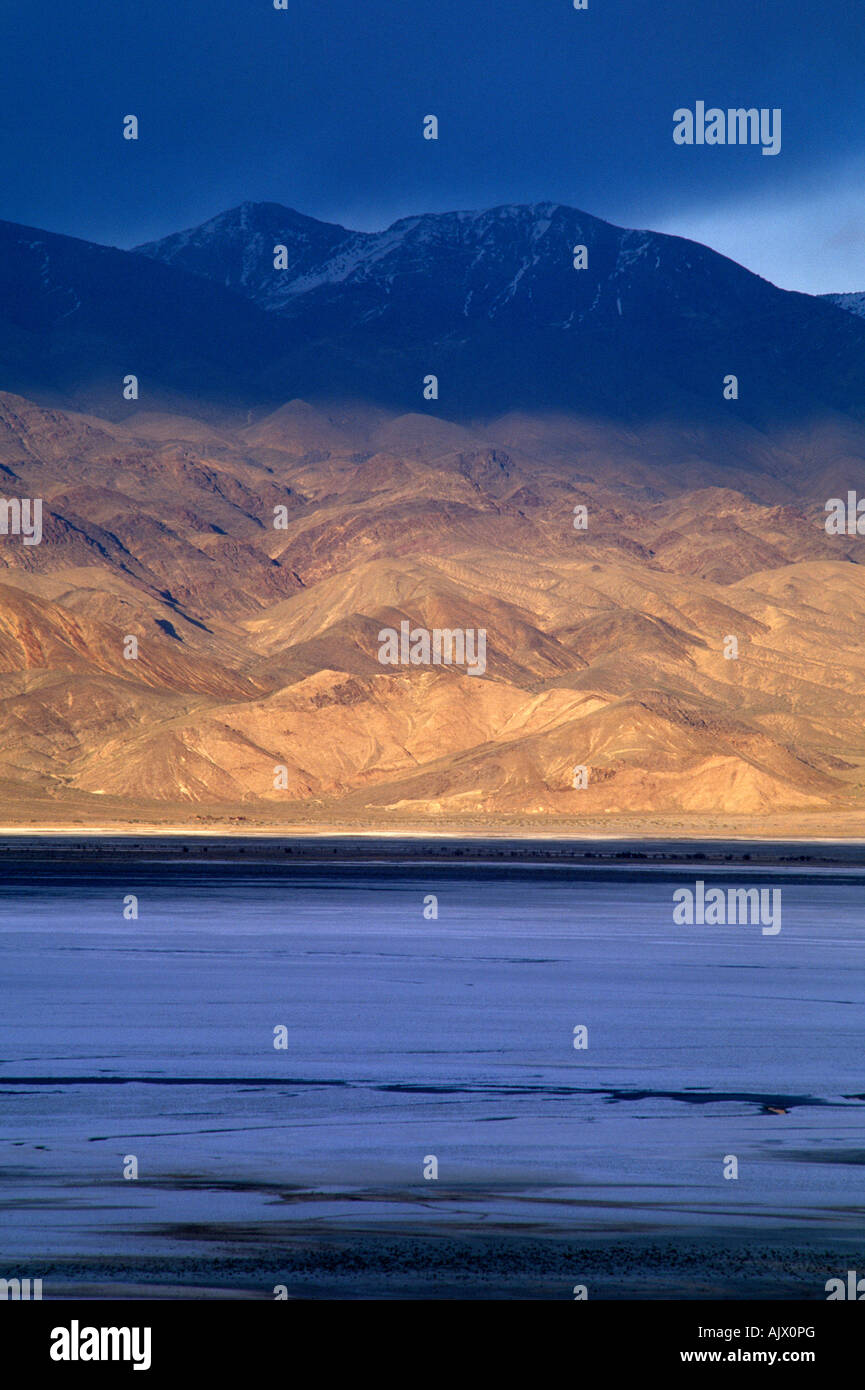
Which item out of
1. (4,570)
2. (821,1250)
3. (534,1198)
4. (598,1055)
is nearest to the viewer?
(821,1250)

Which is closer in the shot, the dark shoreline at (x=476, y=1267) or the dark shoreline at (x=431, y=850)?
the dark shoreline at (x=476, y=1267)

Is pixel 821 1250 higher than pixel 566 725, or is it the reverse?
pixel 566 725

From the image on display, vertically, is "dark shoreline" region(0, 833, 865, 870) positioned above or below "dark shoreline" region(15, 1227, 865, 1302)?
above

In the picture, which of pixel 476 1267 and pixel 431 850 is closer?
pixel 476 1267

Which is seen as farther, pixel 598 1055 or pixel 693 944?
pixel 693 944

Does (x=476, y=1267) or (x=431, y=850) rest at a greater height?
(x=431, y=850)

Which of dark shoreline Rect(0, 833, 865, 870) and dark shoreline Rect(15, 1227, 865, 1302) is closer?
dark shoreline Rect(15, 1227, 865, 1302)

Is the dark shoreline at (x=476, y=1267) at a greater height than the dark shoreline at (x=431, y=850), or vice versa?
the dark shoreline at (x=431, y=850)
